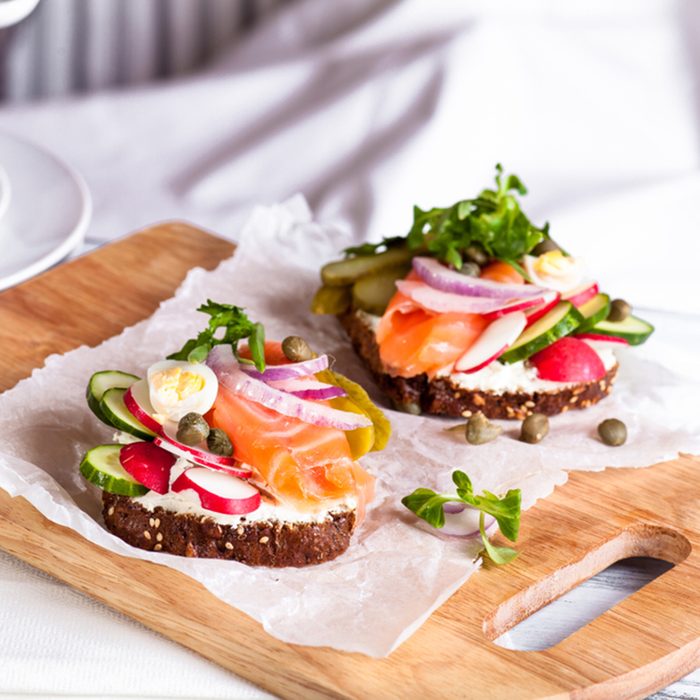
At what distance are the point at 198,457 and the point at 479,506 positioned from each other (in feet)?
1.95

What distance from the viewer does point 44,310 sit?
3598 mm

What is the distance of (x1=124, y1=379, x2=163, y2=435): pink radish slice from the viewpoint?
2.66m

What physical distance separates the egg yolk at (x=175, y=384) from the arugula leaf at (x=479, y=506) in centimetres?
52

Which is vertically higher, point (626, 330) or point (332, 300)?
point (332, 300)

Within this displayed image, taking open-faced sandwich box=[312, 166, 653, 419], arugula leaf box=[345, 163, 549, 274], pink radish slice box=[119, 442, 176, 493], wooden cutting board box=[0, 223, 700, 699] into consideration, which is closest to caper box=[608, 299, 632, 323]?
open-faced sandwich box=[312, 166, 653, 419]

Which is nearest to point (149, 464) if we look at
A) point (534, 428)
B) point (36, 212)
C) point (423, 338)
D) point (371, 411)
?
point (371, 411)

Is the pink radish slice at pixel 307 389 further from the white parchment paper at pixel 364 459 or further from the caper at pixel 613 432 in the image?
the caper at pixel 613 432

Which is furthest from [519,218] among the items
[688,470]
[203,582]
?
[203,582]

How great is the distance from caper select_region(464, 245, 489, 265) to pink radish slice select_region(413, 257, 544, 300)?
0.07 metres

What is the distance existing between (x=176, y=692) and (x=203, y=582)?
22 cm

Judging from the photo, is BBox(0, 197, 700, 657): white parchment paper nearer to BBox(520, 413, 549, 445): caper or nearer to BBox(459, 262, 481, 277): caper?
BBox(520, 413, 549, 445): caper

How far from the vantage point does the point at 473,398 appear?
3246mm

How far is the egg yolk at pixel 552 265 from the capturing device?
3332 mm

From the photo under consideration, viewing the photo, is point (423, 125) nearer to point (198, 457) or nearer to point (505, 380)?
point (505, 380)
